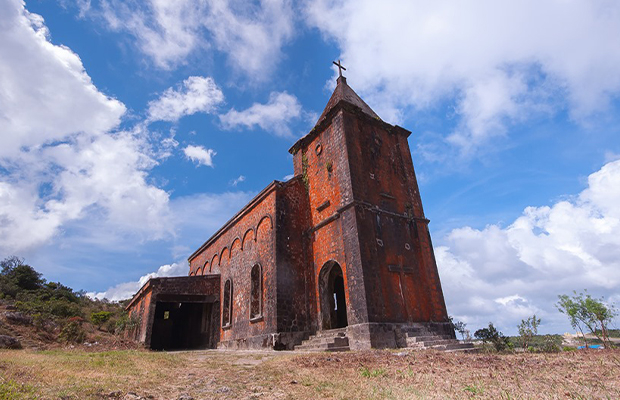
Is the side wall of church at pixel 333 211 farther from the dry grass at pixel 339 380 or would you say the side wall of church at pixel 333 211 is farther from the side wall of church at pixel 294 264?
the dry grass at pixel 339 380

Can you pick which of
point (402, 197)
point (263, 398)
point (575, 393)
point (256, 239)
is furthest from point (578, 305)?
point (263, 398)

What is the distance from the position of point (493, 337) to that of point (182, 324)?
1990cm

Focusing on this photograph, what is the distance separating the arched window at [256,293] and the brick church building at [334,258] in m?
0.05

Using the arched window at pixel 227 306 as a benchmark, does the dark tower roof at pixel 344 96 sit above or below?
above

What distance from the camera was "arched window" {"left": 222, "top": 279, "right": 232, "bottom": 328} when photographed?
18.1m

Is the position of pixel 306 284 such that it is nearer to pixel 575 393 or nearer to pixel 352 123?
pixel 352 123

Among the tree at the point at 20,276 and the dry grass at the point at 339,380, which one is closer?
the dry grass at the point at 339,380

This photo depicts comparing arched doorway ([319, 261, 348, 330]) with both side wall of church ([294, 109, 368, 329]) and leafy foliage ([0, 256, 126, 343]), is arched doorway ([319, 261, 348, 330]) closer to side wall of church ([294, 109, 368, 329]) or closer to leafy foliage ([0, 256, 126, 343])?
side wall of church ([294, 109, 368, 329])

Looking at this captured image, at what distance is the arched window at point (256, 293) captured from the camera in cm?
1515

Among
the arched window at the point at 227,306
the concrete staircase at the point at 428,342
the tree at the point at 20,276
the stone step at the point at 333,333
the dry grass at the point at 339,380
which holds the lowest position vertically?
the dry grass at the point at 339,380

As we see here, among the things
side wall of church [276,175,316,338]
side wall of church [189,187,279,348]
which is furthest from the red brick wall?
side wall of church [189,187,279,348]

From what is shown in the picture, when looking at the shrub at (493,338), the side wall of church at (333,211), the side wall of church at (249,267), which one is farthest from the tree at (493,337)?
the side wall of church at (249,267)

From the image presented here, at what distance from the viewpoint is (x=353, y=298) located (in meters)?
12.3

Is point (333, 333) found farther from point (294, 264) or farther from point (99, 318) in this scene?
point (99, 318)
